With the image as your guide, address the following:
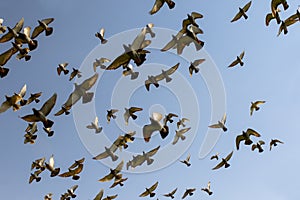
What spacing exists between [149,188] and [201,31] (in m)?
10.2

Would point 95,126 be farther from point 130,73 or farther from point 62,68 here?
point 130,73

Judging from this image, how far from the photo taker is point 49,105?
627 inches

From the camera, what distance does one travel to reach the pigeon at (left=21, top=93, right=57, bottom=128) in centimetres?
1589

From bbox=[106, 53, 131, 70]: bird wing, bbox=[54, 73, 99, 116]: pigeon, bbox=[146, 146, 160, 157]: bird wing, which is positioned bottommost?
bbox=[146, 146, 160, 157]: bird wing

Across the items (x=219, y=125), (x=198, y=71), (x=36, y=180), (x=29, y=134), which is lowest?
(x=36, y=180)

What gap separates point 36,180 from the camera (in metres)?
22.3

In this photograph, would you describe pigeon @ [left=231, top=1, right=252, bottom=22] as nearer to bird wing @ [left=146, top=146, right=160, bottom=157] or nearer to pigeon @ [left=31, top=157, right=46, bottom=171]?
bird wing @ [left=146, top=146, right=160, bottom=157]

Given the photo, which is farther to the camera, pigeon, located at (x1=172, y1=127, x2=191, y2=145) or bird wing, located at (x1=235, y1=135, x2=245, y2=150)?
pigeon, located at (x1=172, y1=127, x2=191, y2=145)

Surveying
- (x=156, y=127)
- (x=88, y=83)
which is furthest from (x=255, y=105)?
(x=88, y=83)

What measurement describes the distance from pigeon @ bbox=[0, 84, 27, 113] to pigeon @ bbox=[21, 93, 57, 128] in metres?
1.29

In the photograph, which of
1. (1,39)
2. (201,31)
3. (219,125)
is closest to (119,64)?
(201,31)

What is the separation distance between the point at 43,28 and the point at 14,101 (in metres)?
3.81

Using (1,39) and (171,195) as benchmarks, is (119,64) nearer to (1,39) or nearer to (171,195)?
(1,39)

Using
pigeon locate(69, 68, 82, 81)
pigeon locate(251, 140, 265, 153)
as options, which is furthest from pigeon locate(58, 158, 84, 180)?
pigeon locate(251, 140, 265, 153)
